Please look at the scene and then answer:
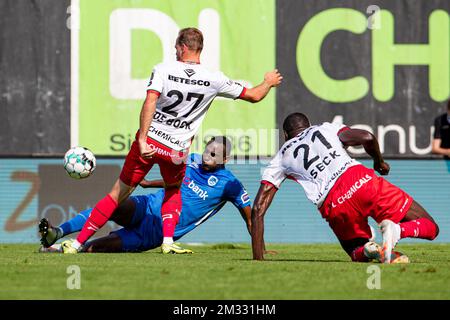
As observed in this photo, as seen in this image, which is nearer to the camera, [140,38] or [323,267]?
[323,267]

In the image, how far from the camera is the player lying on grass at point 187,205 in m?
11.2

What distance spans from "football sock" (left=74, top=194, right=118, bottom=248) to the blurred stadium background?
478cm

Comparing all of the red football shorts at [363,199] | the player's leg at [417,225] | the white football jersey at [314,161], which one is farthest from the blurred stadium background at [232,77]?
the player's leg at [417,225]

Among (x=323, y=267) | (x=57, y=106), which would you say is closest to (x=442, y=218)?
(x=57, y=106)

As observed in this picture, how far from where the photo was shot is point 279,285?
22.4 feet

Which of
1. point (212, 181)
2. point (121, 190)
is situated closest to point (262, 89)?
point (121, 190)

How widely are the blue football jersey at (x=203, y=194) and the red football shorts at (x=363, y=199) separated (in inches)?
104

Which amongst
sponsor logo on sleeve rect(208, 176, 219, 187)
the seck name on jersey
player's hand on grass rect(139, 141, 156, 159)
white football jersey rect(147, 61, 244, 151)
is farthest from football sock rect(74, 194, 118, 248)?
sponsor logo on sleeve rect(208, 176, 219, 187)

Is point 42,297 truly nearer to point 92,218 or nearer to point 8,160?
point 92,218

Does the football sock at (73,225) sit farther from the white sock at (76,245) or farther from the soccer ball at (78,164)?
the soccer ball at (78,164)

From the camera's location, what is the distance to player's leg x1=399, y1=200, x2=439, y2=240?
8594 millimetres

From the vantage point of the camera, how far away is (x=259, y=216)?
9188 mm

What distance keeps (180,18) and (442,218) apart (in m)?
5.10

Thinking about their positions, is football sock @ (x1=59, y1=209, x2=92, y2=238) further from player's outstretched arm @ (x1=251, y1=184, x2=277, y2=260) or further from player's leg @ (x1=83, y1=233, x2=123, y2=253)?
player's outstretched arm @ (x1=251, y1=184, x2=277, y2=260)
